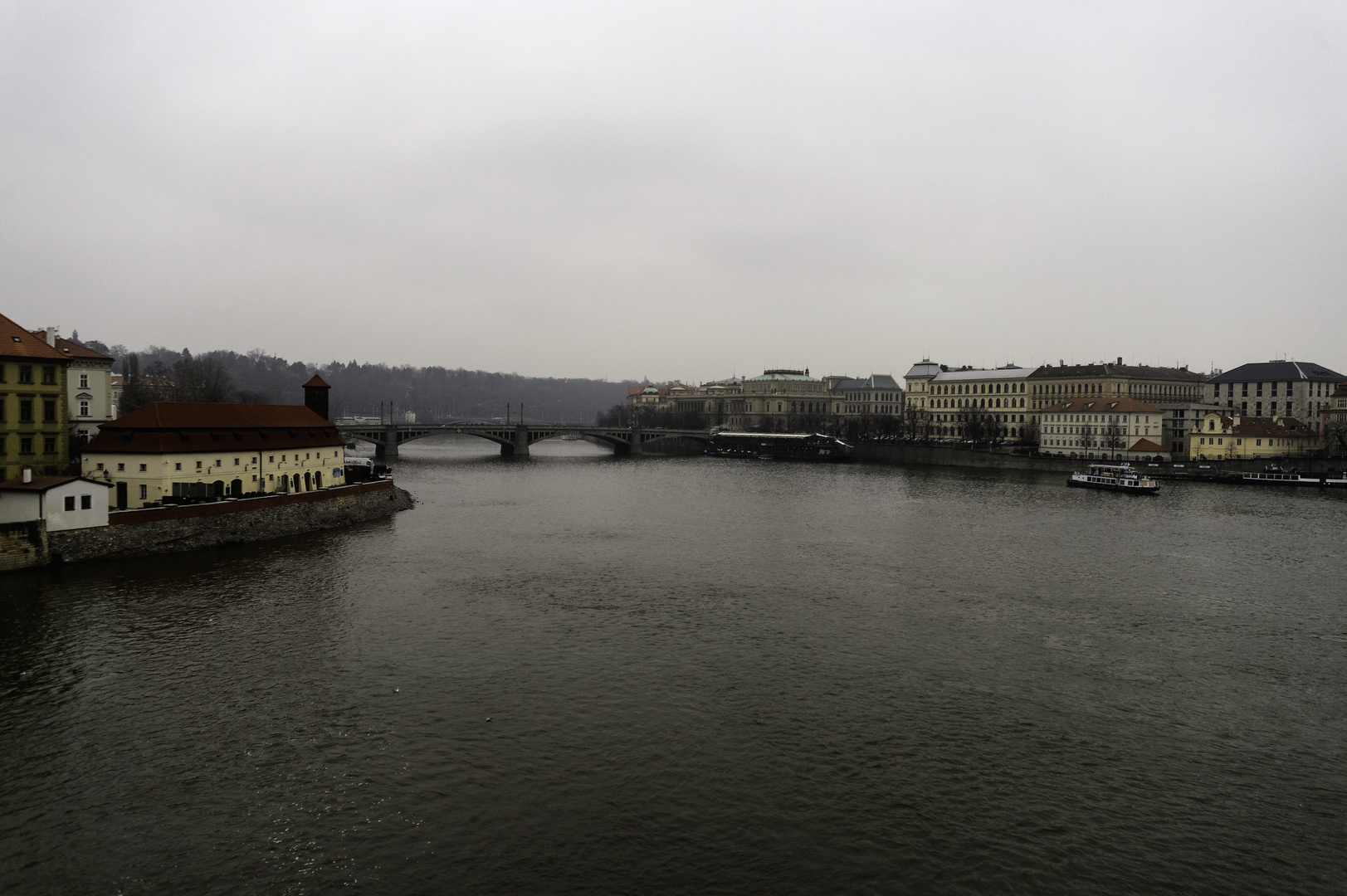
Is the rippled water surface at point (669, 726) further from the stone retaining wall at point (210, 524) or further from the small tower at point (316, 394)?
the small tower at point (316, 394)

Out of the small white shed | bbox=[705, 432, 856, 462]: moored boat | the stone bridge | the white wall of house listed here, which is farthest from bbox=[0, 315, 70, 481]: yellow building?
bbox=[705, 432, 856, 462]: moored boat

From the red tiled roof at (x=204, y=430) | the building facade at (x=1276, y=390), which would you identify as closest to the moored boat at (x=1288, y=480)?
the building facade at (x=1276, y=390)

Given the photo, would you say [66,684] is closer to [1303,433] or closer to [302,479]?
[302,479]

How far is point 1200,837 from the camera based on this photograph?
52.6 ft

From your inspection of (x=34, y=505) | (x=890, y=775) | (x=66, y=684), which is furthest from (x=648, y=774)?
Result: (x=34, y=505)

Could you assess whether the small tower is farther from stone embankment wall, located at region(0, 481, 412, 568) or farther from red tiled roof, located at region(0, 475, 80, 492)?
red tiled roof, located at region(0, 475, 80, 492)

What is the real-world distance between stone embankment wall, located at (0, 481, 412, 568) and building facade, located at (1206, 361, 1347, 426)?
111m

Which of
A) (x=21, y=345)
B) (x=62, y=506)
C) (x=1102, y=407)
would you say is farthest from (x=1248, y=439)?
(x=21, y=345)

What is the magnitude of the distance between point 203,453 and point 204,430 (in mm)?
2358

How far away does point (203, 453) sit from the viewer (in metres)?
44.6

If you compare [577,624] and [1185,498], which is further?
[1185,498]

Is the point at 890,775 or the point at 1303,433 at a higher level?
the point at 1303,433

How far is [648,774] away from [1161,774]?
1147cm

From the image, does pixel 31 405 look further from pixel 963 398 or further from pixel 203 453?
pixel 963 398
